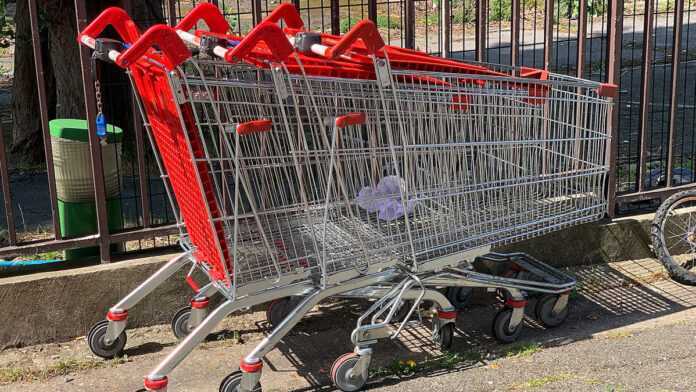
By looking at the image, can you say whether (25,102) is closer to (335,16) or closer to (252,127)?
(335,16)

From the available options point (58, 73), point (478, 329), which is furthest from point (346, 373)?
point (58, 73)

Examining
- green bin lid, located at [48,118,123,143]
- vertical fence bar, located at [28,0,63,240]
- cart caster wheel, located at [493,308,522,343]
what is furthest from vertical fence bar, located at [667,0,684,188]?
vertical fence bar, located at [28,0,63,240]

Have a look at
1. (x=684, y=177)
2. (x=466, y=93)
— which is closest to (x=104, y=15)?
(x=466, y=93)

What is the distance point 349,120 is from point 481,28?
2.08m

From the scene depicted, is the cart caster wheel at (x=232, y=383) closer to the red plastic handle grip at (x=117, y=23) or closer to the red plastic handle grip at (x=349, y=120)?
the red plastic handle grip at (x=349, y=120)

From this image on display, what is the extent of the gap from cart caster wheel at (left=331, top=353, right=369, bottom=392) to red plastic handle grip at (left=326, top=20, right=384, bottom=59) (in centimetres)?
151

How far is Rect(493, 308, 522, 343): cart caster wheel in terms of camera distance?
4805 mm

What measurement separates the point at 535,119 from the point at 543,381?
1427 mm

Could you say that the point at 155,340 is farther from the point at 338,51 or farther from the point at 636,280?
the point at 636,280

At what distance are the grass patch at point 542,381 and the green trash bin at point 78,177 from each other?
264 cm

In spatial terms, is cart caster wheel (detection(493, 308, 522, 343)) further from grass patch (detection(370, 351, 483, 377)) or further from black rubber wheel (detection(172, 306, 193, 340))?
black rubber wheel (detection(172, 306, 193, 340))

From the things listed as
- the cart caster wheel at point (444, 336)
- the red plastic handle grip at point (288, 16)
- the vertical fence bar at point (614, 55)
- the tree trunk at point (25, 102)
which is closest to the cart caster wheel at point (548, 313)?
the cart caster wheel at point (444, 336)

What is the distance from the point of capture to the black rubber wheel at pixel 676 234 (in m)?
5.70

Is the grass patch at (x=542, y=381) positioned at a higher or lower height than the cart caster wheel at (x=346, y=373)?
lower
